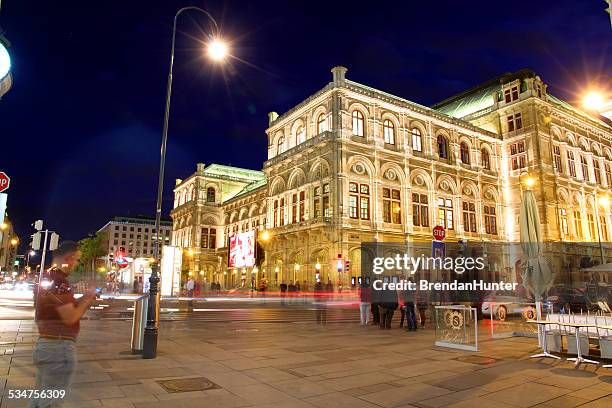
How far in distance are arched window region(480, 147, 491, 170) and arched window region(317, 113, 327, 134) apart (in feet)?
71.5

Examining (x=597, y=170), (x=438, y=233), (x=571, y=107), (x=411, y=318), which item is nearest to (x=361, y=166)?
(x=438, y=233)

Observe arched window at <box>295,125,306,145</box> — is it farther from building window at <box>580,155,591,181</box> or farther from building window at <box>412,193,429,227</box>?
building window at <box>580,155,591,181</box>

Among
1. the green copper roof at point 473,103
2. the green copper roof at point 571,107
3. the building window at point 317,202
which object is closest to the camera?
the building window at point 317,202

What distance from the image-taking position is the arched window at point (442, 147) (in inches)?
1882

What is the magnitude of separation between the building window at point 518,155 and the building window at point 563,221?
22.6 ft

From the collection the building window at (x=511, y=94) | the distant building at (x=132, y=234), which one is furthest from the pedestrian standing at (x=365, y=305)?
the distant building at (x=132, y=234)

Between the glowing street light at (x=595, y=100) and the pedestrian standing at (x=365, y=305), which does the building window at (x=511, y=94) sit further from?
the glowing street light at (x=595, y=100)

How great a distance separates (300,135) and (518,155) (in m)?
26.8

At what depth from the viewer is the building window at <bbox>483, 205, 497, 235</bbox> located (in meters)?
49.3

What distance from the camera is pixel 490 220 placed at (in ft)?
164

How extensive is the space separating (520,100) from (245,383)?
2099 inches

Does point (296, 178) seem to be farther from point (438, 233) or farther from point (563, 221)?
point (563, 221)

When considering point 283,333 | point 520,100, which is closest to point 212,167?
point 520,100

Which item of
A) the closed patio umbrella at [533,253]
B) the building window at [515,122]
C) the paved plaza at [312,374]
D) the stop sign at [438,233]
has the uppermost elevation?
the building window at [515,122]
